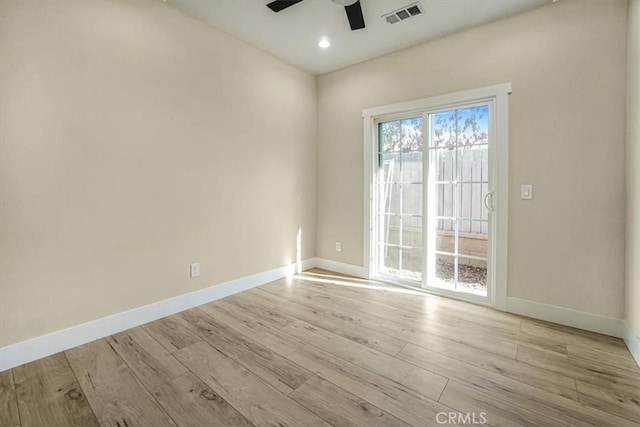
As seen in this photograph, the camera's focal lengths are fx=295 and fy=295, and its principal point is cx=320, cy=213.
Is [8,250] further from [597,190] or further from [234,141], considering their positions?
[597,190]

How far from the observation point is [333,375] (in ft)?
6.12

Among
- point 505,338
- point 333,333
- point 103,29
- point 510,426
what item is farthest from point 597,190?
point 103,29

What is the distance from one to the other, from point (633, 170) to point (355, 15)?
2436mm

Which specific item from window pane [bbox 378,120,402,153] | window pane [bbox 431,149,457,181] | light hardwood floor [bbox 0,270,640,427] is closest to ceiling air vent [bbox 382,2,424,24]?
window pane [bbox 378,120,402,153]

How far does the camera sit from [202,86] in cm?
292

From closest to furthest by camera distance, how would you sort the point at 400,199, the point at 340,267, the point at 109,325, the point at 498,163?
the point at 109,325 < the point at 498,163 < the point at 400,199 < the point at 340,267

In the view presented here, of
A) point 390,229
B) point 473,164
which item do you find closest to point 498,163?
point 473,164

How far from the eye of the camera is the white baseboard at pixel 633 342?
6.56ft

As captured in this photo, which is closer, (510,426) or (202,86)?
(510,426)

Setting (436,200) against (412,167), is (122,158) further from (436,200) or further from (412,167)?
(436,200)

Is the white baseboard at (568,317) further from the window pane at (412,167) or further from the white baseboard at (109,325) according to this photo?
the white baseboard at (109,325)

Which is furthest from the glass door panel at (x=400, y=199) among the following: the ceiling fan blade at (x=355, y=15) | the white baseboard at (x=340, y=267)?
the ceiling fan blade at (x=355, y=15)

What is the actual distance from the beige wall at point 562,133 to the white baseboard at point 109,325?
115 inches

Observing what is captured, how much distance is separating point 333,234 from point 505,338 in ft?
7.68
